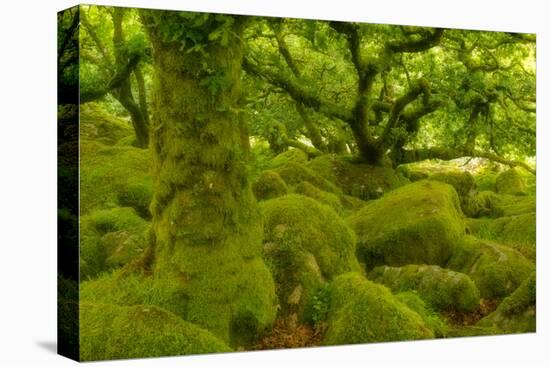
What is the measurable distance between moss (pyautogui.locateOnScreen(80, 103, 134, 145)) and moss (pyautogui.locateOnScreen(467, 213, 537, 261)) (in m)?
4.09

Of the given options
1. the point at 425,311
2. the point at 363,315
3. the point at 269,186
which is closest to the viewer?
the point at 363,315

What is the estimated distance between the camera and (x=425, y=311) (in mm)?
9195

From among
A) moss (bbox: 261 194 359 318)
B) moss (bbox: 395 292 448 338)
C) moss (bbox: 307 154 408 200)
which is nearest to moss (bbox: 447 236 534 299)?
moss (bbox: 395 292 448 338)

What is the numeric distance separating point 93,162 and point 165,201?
755 mm

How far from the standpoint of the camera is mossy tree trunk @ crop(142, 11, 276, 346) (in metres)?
8.02

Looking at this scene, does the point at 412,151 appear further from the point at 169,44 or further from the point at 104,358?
the point at 104,358

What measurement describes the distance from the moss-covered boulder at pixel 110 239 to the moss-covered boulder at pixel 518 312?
12.5 feet

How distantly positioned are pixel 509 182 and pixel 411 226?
143 cm

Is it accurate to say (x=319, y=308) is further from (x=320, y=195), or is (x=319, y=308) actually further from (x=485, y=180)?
(x=485, y=180)

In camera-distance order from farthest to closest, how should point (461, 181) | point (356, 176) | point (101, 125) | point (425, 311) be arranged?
point (461, 181) < point (356, 176) < point (425, 311) < point (101, 125)

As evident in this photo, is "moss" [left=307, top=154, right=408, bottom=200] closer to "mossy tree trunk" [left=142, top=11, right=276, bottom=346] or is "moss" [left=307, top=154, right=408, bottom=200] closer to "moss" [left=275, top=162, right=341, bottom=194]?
"moss" [left=275, top=162, right=341, bottom=194]

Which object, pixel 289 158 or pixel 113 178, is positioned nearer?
pixel 113 178

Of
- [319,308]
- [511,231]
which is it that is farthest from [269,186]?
[511,231]

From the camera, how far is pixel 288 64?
914 centimetres
